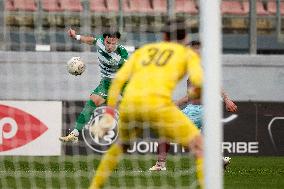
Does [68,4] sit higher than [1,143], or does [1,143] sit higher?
[68,4]

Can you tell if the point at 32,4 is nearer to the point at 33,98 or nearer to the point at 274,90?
the point at 33,98

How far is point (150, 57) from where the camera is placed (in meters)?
7.75

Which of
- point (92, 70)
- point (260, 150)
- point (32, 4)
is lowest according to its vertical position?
point (260, 150)

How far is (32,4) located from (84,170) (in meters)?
4.79

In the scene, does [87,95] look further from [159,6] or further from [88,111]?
[88,111]

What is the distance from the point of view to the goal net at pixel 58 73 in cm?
1486

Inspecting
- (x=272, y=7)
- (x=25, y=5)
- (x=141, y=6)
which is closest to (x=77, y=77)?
(x=25, y=5)

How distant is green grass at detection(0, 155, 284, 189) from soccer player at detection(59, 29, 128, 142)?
0.57m

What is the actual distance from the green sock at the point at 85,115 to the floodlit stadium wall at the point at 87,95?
116 centimetres

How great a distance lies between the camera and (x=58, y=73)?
53.5 ft

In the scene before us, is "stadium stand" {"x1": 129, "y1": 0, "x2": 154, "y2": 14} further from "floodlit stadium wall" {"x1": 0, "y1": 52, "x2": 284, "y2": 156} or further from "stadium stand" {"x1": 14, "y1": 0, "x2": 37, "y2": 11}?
"stadium stand" {"x1": 14, "y1": 0, "x2": 37, "y2": 11}

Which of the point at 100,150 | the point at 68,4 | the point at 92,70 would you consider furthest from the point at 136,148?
the point at 68,4

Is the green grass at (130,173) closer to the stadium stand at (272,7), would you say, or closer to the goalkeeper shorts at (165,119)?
the goalkeeper shorts at (165,119)

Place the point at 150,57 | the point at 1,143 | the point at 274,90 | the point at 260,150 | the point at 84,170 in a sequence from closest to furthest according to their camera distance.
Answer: the point at 150,57, the point at 84,170, the point at 1,143, the point at 260,150, the point at 274,90
